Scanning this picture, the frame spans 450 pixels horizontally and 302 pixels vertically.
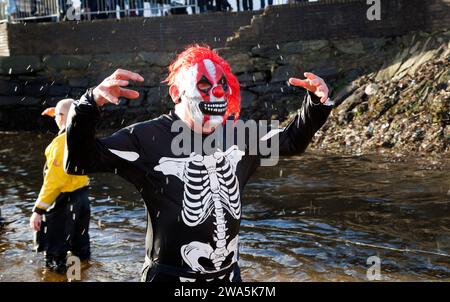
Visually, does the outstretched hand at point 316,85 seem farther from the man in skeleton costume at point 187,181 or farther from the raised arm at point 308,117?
the man in skeleton costume at point 187,181

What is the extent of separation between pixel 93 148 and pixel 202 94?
74 centimetres

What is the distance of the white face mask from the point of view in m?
3.87

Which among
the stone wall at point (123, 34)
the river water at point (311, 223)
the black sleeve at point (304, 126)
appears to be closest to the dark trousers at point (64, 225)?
the river water at point (311, 223)

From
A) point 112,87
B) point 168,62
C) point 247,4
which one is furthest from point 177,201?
point 247,4

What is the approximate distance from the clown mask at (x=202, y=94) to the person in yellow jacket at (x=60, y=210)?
288 centimetres

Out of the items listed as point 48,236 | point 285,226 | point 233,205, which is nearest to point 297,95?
point 285,226

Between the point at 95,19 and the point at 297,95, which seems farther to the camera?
the point at 95,19

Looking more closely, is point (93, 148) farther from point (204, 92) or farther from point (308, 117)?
point (308, 117)

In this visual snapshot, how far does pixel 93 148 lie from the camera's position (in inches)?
139

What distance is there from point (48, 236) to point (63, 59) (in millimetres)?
11828

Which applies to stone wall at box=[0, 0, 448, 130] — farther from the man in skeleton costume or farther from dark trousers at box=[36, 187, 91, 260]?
the man in skeleton costume
